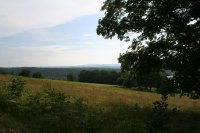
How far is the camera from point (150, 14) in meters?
19.7

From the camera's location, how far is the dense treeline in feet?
397

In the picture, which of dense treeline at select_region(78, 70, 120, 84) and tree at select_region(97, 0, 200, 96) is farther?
dense treeline at select_region(78, 70, 120, 84)

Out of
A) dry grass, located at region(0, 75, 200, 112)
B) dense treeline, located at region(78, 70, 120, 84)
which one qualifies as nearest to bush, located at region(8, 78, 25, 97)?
dry grass, located at region(0, 75, 200, 112)

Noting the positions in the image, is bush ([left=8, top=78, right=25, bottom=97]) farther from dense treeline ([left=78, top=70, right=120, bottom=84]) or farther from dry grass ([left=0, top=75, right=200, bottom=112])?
dense treeline ([left=78, top=70, right=120, bottom=84])

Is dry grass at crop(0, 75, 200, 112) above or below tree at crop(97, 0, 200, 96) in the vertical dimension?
below

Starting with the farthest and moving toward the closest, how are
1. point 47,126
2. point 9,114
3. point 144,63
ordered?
point 144,63 → point 9,114 → point 47,126

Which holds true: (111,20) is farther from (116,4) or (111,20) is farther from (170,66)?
(170,66)

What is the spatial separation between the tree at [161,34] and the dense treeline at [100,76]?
3751 inches

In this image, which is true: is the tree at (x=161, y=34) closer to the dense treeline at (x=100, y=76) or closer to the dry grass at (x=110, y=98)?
the dry grass at (x=110, y=98)

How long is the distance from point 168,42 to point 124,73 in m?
4.48

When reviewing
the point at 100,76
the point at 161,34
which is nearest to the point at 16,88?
the point at 161,34

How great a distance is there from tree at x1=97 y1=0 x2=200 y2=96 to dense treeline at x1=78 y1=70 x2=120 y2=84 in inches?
3751

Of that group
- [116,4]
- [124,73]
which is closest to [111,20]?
[116,4]

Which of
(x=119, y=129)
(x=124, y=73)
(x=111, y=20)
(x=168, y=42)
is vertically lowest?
(x=119, y=129)
